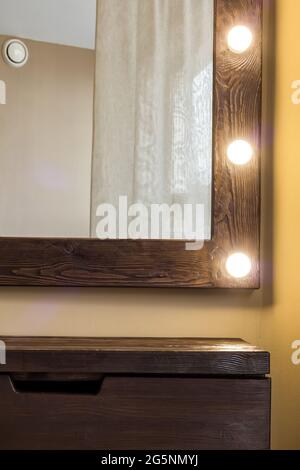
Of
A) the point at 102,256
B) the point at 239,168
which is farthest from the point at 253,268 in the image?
the point at 102,256

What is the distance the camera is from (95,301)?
51.9 inches

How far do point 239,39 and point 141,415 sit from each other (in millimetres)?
848

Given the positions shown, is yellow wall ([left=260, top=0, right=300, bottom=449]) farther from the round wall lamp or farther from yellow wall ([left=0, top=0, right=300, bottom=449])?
the round wall lamp

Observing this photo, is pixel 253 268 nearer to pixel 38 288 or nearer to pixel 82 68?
pixel 38 288

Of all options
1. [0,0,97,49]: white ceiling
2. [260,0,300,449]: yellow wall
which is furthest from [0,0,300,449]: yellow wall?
[0,0,97,49]: white ceiling

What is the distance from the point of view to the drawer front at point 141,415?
40.2 inches

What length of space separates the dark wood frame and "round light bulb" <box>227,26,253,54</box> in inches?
0.5

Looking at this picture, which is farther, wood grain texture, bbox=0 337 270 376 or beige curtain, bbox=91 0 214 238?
beige curtain, bbox=91 0 214 238

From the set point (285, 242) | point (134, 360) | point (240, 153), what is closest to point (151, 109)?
point (240, 153)

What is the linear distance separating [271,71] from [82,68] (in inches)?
17.2

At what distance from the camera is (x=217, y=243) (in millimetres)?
1304

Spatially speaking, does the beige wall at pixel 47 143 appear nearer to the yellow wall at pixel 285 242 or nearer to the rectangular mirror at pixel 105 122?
the rectangular mirror at pixel 105 122

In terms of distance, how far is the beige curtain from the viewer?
130 cm

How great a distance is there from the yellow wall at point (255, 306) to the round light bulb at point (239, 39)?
8 centimetres
